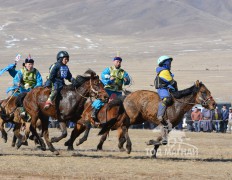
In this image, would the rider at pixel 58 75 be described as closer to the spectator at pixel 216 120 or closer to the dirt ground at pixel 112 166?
the dirt ground at pixel 112 166

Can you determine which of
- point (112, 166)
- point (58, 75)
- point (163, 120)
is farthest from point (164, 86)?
point (112, 166)

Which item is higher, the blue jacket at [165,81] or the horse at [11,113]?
the blue jacket at [165,81]

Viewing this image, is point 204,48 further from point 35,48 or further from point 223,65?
point 223,65


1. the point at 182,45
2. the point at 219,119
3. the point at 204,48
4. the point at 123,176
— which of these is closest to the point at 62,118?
the point at 123,176

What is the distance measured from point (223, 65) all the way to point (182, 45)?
207ft

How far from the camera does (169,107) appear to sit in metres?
18.1

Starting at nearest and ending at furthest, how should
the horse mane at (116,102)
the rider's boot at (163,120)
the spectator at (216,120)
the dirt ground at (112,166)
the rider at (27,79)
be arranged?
the dirt ground at (112,166) < the rider's boot at (163,120) < the horse mane at (116,102) < the rider at (27,79) < the spectator at (216,120)

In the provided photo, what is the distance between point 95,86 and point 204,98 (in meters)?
2.67

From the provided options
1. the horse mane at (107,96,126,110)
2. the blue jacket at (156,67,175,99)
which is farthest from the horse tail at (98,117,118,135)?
the blue jacket at (156,67,175,99)

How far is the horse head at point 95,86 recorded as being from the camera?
17703 millimetres

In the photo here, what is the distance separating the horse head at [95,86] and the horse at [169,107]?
149 centimetres

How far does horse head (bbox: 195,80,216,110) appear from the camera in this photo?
1814cm


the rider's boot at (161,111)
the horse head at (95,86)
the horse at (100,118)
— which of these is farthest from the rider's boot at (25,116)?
the rider's boot at (161,111)

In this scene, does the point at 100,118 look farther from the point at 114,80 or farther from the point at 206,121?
the point at 206,121
